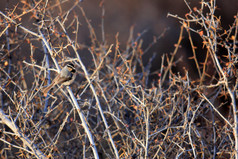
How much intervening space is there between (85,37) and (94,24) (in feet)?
2.58

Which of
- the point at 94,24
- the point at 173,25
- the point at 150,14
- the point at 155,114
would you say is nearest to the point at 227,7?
the point at 173,25

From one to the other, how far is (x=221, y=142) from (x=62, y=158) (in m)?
2.81

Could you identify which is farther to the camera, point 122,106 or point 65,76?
point 122,106

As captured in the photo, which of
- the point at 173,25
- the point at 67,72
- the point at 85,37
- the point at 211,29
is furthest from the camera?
the point at 173,25

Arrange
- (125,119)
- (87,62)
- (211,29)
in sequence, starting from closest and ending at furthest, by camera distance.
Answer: (211,29)
(125,119)
(87,62)

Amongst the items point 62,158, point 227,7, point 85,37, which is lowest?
point 62,158

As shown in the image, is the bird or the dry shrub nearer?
the dry shrub

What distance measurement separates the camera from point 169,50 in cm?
1015

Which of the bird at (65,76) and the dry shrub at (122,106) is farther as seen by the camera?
the bird at (65,76)

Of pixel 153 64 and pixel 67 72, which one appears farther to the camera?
pixel 153 64

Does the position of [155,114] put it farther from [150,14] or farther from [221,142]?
[150,14]

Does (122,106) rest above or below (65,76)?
below

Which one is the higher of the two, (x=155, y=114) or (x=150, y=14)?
(x=150, y=14)

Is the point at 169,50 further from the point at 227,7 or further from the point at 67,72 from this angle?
the point at 67,72
